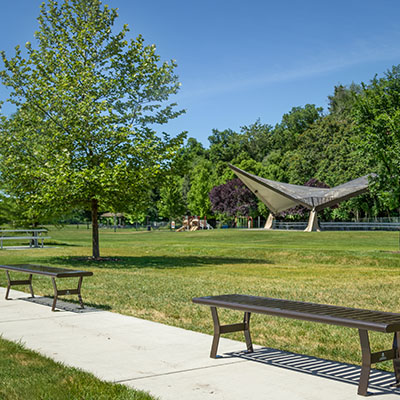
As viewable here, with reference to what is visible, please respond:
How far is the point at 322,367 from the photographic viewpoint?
579 cm

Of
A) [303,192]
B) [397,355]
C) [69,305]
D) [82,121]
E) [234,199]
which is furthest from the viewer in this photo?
[234,199]

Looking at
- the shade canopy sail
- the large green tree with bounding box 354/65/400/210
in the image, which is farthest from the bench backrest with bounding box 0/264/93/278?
the shade canopy sail

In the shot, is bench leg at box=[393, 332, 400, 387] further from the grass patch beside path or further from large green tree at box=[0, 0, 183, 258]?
large green tree at box=[0, 0, 183, 258]

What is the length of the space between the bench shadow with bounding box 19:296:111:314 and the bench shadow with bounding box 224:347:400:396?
405 centimetres

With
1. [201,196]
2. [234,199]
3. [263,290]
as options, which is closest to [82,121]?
[263,290]

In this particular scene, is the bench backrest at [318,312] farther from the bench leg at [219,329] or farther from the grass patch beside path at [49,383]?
the grass patch beside path at [49,383]

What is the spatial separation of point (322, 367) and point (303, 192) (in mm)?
47655

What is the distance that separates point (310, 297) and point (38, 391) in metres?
7.48

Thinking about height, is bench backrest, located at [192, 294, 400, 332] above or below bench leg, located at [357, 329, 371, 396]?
above

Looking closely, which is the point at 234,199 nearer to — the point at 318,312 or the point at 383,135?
the point at 383,135

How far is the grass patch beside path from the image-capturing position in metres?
4.62

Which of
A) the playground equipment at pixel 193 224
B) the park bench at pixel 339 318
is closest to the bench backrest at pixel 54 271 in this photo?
the park bench at pixel 339 318

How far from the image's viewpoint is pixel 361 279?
15.3 m

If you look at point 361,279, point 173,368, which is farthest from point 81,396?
point 361,279
